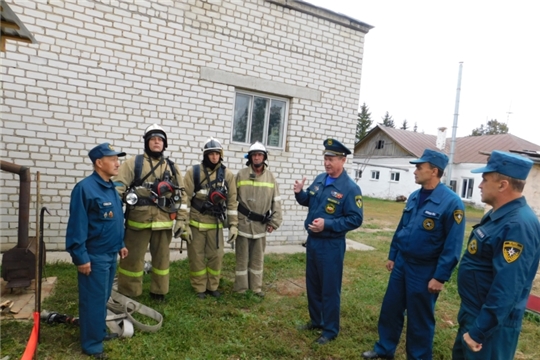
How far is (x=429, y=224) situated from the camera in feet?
10.6

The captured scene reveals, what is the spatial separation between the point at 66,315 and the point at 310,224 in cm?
279

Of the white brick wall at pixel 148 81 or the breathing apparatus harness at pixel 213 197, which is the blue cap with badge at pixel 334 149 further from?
the white brick wall at pixel 148 81

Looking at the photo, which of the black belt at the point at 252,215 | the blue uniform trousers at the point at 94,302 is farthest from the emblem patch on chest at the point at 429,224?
the blue uniform trousers at the point at 94,302

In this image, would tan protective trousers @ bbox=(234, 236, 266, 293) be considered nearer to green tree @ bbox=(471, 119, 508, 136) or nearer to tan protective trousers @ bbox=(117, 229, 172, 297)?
tan protective trousers @ bbox=(117, 229, 172, 297)

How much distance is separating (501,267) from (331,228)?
1675mm

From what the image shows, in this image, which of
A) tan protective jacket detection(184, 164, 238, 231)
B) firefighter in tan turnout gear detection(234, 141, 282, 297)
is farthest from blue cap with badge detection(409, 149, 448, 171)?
tan protective jacket detection(184, 164, 238, 231)

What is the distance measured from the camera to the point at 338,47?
26.9 feet

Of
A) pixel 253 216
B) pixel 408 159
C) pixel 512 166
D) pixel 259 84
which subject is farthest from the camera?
pixel 408 159

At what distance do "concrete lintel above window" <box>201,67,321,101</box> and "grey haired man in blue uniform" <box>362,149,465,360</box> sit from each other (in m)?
4.68

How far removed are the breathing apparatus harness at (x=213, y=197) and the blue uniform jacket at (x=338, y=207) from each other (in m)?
1.34

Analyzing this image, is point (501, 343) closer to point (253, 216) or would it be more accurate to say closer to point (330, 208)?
point (330, 208)

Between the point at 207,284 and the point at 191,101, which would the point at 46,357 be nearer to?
the point at 207,284

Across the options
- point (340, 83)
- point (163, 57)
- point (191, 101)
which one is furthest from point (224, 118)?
point (340, 83)

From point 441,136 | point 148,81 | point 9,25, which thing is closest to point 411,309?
point 9,25
